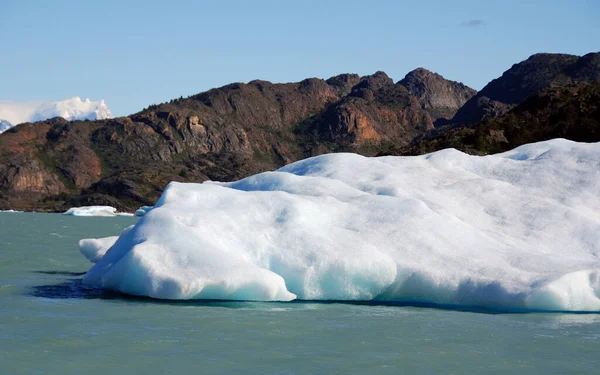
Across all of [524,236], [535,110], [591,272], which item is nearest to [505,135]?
[535,110]

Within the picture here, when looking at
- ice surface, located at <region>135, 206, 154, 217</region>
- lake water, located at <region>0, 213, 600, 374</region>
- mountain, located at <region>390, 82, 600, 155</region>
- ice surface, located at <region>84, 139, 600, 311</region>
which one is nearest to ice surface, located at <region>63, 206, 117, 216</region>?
ice surface, located at <region>135, 206, 154, 217</region>

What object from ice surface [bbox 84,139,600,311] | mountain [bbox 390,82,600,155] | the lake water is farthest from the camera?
mountain [bbox 390,82,600,155]

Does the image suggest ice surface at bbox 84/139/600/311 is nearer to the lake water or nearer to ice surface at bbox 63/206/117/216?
the lake water

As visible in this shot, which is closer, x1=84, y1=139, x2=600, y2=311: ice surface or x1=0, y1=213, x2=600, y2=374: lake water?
x1=0, y1=213, x2=600, y2=374: lake water

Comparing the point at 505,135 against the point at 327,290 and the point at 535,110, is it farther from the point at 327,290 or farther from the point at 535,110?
the point at 327,290

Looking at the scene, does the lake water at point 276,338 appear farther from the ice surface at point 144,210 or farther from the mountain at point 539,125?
the mountain at point 539,125

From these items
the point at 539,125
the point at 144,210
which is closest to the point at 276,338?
the point at 539,125
